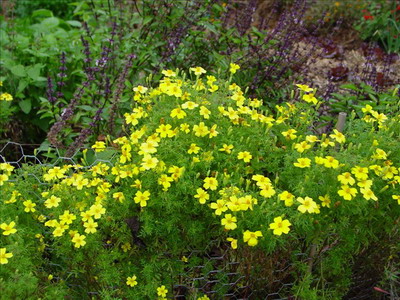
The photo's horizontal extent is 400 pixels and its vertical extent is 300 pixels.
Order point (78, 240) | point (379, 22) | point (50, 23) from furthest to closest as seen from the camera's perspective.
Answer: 1. point (379, 22)
2. point (50, 23)
3. point (78, 240)

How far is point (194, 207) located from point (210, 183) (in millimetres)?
140

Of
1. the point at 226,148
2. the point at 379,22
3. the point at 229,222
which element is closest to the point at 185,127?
the point at 226,148

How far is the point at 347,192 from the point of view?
1.91 meters

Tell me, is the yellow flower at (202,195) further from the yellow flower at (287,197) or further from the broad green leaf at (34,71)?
the broad green leaf at (34,71)

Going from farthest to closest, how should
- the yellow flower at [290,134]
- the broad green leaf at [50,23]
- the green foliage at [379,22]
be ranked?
the green foliage at [379,22], the broad green leaf at [50,23], the yellow flower at [290,134]

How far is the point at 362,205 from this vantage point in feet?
6.43

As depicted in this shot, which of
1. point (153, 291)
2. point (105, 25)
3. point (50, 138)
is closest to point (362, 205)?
point (153, 291)

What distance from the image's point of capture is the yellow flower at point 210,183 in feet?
6.53

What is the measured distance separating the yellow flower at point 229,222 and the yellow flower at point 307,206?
24cm

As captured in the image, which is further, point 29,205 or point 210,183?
point 29,205

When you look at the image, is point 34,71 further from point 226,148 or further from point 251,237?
point 251,237

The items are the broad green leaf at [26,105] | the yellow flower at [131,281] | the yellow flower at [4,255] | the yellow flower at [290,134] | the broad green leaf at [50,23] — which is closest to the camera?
the yellow flower at [4,255]

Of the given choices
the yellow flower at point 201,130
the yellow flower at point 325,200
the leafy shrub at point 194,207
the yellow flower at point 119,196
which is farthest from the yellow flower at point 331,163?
the yellow flower at point 119,196

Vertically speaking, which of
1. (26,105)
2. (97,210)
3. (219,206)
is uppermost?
(219,206)
